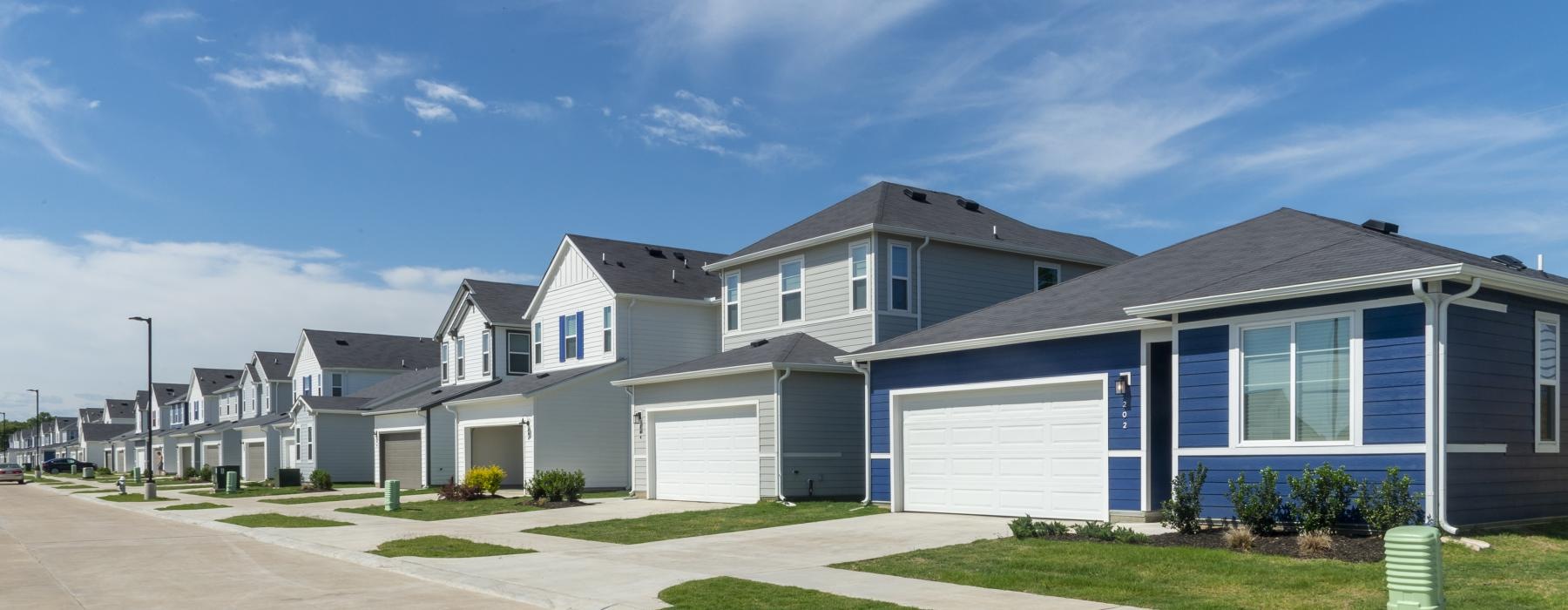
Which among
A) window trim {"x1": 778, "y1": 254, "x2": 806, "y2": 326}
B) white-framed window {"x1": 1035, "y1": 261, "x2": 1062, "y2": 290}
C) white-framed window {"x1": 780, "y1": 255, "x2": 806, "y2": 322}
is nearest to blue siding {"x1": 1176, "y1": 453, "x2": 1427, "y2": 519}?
window trim {"x1": 778, "y1": 254, "x2": 806, "y2": 326}

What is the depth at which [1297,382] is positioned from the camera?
48.0ft

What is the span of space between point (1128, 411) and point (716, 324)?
19.5m

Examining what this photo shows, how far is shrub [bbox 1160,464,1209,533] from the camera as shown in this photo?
594 inches

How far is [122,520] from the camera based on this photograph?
28.4 m

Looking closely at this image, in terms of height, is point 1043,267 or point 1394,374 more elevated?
point 1043,267

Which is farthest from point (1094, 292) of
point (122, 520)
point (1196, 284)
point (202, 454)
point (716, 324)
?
point (202, 454)

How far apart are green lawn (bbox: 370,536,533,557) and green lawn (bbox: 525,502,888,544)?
1.78 metres

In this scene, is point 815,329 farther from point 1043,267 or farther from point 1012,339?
point 1012,339

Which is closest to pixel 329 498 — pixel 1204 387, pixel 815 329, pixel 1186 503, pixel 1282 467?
pixel 815 329

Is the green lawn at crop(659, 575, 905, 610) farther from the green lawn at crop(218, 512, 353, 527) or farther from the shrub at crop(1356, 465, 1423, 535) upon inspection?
the green lawn at crop(218, 512, 353, 527)

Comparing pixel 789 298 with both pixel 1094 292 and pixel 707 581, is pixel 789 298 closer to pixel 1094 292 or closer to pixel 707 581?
pixel 1094 292

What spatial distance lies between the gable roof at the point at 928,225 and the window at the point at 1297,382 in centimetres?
1124

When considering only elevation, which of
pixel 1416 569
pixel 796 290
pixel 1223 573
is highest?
pixel 796 290

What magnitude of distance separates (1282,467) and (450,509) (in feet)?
61.3
